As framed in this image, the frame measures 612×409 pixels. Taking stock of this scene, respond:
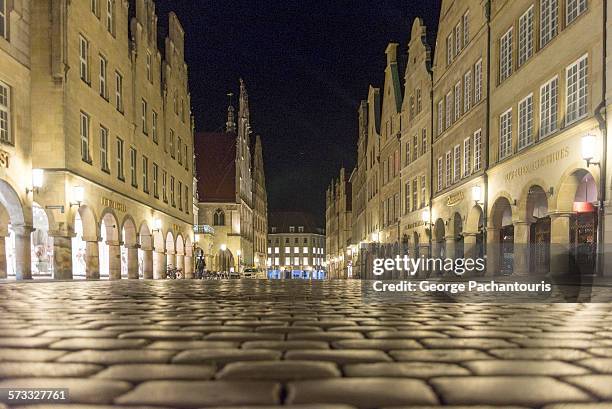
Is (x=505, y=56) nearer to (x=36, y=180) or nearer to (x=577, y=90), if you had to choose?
(x=577, y=90)

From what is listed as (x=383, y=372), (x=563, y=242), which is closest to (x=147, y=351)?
(x=383, y=372)

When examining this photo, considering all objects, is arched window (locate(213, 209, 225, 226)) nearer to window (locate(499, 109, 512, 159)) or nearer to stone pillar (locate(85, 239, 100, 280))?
stone pillar (locate(85, 239, 100, 280))

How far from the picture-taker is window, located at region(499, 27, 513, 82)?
23188 mm

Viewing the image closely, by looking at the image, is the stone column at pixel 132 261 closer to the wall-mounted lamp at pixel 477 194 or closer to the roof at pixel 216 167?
the wall-mounted lamp at pixel 477 194

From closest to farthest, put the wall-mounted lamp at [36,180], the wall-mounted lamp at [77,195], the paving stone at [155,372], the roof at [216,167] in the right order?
the paving stone at [155,372] → the wall-mounted lamp at [36,180] → the wall-mounted lamp at [77,195] → the roof at [216,167]

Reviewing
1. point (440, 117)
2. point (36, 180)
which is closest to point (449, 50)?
point (440, 117)

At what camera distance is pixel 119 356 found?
3.98 metres

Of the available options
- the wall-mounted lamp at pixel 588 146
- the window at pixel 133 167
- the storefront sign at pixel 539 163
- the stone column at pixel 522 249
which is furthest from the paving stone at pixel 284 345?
the window at pixel 133 167

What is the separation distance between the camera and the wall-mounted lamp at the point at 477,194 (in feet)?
81.8

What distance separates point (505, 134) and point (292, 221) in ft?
411

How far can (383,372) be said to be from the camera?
3408 mm

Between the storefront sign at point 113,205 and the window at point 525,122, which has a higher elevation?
the window at point 525,122

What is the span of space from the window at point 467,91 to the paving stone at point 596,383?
83.3 ft

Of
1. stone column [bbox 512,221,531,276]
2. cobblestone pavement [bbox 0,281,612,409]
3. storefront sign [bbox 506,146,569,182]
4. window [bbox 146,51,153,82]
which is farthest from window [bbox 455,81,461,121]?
cobblestone pavement [bbox 0,281,612,409]
